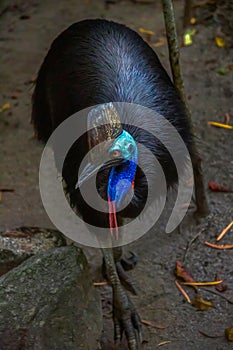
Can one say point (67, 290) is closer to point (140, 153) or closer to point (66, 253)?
point (66, 253)

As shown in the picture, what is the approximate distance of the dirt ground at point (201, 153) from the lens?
329 centimetres

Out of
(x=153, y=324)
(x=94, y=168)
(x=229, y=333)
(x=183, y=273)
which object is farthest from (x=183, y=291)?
(x=94, y=168)

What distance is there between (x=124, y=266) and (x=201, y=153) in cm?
92

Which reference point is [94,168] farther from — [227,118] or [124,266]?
[227,118]

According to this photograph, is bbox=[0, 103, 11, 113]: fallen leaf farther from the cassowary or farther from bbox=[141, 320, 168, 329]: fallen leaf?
bbox=[141, 320, 168, 329]: fallen leaf

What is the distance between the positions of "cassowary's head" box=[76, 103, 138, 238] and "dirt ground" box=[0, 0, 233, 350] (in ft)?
2.47

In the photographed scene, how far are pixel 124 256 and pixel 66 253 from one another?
2.28 feet

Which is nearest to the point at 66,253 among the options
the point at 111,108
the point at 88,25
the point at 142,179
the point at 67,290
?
the point at 67,290

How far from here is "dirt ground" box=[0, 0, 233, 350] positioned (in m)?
3.29

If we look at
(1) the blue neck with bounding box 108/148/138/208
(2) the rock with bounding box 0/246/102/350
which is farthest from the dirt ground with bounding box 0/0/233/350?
(1) the blue neck with bounding box 108/148/138/208

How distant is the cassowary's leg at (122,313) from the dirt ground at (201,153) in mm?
59

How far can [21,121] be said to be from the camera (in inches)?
184

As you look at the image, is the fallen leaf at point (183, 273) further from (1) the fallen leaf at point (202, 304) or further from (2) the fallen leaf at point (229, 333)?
(2) the fallen leaf at point (229, 333)

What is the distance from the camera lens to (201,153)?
13.8ft
